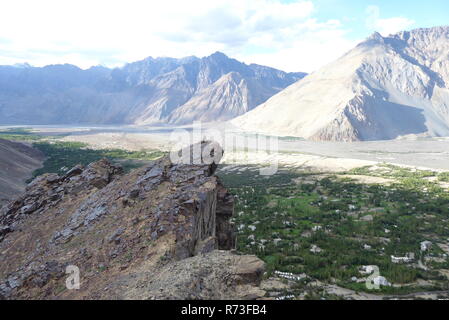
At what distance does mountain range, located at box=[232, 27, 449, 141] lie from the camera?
11200 cm

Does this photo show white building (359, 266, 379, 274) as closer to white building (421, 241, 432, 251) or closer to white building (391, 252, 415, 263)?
white building (391, 252, 415, 263)

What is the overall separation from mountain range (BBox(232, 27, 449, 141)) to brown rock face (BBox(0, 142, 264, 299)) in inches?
3999

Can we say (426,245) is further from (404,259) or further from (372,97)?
(372,97)

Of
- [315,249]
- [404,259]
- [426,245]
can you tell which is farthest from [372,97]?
[315,249]

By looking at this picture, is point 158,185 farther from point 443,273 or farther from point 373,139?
point 373,139

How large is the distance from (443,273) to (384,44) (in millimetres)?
181580

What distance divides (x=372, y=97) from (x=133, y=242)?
131213 millimetres

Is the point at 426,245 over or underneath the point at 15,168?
underneath

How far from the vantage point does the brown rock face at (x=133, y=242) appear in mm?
7672

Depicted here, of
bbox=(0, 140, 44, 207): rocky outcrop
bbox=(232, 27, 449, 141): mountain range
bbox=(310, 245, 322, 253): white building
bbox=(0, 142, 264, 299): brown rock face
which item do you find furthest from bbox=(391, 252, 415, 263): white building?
bbox=(232, 27, 449, 141): mountain range

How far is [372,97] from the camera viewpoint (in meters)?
123

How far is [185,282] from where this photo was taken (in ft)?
23.5

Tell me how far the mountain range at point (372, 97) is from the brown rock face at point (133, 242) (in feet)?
333
